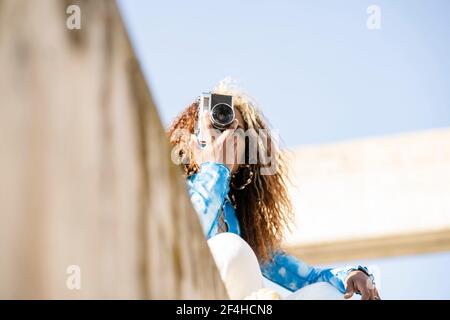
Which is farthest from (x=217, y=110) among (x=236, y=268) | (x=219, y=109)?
(x=236, y=268)

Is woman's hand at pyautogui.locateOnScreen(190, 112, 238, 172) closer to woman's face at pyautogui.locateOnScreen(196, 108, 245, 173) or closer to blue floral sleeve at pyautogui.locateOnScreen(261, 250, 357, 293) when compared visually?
woman's face at pyautogui.locateOnScreen(196, 108, 245, 173)

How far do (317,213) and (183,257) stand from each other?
451 cm

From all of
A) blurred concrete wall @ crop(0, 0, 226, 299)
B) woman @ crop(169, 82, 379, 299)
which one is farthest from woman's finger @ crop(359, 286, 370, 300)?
blurred concrete wall @ crop(0, 0, 226, 299)

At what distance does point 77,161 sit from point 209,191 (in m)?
1.18

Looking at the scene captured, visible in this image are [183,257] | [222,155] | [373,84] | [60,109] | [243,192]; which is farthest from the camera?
[373,84]

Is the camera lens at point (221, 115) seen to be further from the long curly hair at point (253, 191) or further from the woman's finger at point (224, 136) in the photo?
the long curly hair at point (253, 191)

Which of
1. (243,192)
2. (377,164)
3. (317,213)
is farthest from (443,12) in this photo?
(243,192)

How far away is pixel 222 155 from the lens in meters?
2.45

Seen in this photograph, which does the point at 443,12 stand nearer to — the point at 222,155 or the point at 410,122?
the point at 410,122

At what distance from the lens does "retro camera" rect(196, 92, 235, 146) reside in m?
2.51

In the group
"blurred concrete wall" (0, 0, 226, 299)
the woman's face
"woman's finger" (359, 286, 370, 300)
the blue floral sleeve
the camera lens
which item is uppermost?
the camera lens

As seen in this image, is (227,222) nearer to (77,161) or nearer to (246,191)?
(246,191)

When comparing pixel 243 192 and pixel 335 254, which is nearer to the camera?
pixel 243 192
